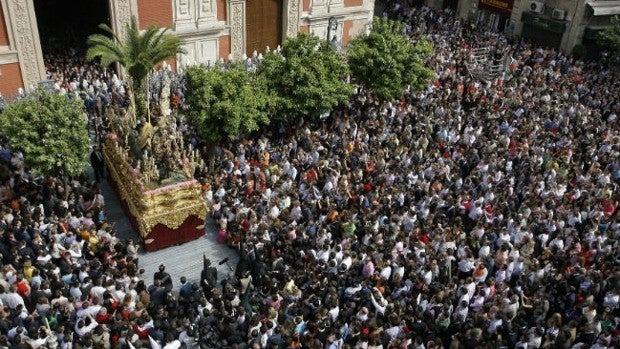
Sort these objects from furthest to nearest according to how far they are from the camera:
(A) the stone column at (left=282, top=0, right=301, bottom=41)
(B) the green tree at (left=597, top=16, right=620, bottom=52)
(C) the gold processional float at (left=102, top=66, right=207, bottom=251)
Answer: (B) the green tree at (left=597, top=16, right=620, bottom=52), (A) the stone column at (left=282, top=0, right=301, bottom=41), (C) the gold processional float at (left=102, top=66, right=207, bottom=251)

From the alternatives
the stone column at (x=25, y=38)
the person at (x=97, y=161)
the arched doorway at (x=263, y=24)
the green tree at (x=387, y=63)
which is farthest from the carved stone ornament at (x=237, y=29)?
the person at (x=97, y=161)

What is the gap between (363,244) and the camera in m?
14.1

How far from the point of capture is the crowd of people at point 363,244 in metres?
11.2

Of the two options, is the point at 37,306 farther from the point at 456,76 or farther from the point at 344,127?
the point at 456,76

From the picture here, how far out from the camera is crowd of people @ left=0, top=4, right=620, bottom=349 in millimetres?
11211

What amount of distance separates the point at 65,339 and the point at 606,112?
2183 cm

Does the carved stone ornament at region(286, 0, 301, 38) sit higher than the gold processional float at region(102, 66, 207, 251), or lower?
higher

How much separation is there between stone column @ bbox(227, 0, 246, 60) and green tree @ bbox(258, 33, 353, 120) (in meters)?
6.81

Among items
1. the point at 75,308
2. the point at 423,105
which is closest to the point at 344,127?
the point at 423,105

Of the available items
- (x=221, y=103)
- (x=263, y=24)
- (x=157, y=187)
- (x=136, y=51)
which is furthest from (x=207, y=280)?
(x=263, y=24)

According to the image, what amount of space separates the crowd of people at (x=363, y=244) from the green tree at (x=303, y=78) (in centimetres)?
101

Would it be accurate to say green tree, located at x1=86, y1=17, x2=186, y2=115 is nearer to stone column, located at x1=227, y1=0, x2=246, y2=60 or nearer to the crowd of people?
the crowd of people

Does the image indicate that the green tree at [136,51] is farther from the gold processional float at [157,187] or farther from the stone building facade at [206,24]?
the stone building facade at [206,24]

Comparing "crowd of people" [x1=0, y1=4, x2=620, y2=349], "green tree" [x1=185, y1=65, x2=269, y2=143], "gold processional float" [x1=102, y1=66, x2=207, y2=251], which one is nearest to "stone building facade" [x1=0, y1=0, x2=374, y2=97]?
"crowd of people" [x1=0, y1=4, x2=620, y2=349]
